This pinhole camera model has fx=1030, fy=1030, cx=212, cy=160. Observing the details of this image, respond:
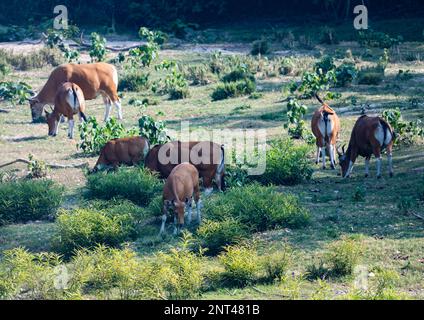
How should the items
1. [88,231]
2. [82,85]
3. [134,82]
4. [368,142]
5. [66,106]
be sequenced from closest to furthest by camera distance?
[88,231] → [368,142] → [66,106] → [82,85] → [134,82]

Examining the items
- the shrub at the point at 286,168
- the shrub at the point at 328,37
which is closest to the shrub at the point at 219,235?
the shrub at the point at 286,168

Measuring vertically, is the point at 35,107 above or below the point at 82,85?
below

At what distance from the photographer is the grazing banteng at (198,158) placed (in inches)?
593

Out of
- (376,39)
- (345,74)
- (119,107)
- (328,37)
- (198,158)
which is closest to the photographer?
(198,158)

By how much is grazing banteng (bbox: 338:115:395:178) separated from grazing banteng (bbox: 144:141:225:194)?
2.30 metres

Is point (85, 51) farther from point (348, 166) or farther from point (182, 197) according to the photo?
point (182, 197)

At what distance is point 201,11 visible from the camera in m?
→ 40.1

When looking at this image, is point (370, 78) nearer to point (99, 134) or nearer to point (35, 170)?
point (99, 134)

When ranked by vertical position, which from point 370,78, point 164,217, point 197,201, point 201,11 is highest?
point 201,11

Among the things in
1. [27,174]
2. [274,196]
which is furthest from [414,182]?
[27,174]

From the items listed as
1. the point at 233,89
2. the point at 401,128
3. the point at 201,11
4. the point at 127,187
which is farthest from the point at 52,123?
the point at 201,11

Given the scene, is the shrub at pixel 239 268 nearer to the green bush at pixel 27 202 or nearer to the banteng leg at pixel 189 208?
the banteng leg at pixel 189 208

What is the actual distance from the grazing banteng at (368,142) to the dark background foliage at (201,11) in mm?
21697

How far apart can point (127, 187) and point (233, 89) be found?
948 centimetres
